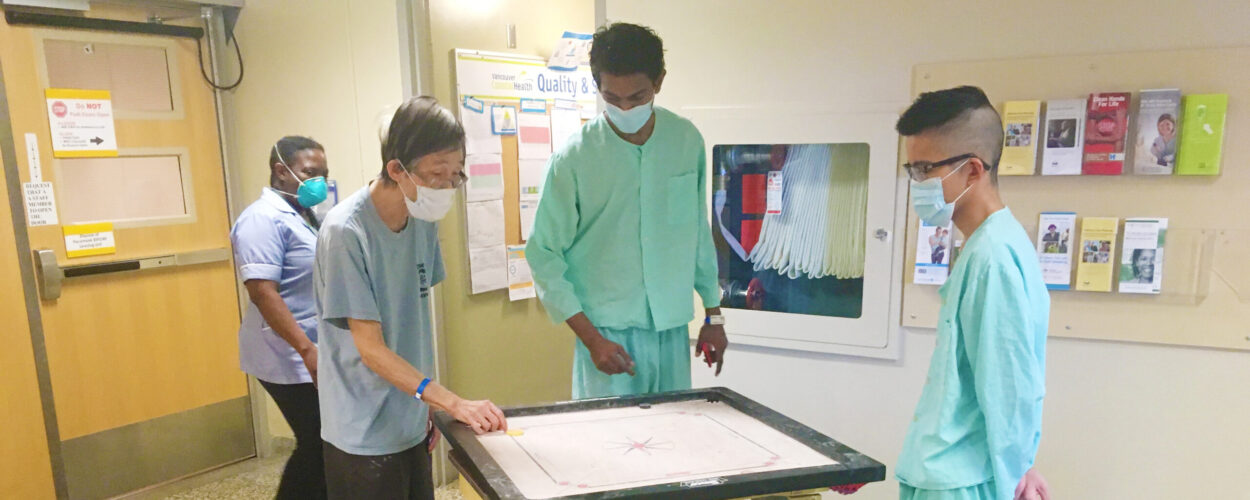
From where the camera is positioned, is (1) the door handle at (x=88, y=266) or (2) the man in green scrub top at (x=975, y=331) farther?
(1) the door handle at (x=88, y=266)

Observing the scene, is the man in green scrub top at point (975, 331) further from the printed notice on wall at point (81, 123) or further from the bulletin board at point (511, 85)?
the printed notice on wall at point (81, 123)

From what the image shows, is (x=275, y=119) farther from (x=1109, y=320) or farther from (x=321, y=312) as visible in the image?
(x=1109, y=320)

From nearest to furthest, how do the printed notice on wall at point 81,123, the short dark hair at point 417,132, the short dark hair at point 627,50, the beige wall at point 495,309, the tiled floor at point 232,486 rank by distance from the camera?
the short dark hair at point 417,132 < the short dark hair at point 627,50 < the printed notice on wall at point 81,123 < the beige wall at point 495,309 < the tiled floor at point 232,486

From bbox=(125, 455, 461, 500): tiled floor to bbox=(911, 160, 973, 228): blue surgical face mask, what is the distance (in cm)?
233

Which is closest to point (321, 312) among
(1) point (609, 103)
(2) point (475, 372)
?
(1) point (609, 103)

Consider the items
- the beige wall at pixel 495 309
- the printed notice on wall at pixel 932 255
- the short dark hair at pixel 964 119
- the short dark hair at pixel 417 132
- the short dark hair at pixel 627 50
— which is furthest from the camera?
the beige wall at pixel 495 309

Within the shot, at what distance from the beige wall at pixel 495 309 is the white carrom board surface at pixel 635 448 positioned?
148 cm

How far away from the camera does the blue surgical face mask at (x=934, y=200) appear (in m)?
Result: 1.32

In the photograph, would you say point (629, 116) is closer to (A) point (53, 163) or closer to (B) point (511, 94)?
(B) point (511, 94)

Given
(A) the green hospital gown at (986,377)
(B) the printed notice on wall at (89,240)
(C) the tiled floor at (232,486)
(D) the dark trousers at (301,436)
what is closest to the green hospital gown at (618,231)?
(A) the green hospital gown at (986,377)

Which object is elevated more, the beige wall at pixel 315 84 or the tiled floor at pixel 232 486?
the beige wall at pixel 315 84

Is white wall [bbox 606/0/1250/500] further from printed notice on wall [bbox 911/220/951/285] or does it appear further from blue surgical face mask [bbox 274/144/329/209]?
blue surgical face mask [bbox 274/144/329/209]

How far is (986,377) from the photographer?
1.16 meters

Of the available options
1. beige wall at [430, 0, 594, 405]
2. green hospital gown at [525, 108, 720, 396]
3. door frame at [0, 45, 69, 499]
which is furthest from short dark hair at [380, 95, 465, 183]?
→ door frame at [0, 45, 69, 499]
